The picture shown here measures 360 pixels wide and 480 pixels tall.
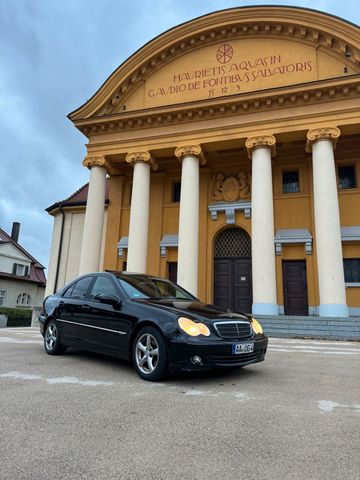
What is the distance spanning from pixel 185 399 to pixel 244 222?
15419 millimetres

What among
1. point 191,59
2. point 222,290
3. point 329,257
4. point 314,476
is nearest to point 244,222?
point 222,290

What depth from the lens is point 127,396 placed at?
3.84 m

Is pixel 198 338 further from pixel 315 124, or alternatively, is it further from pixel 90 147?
pixel 90 147

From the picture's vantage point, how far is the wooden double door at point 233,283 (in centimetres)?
1819

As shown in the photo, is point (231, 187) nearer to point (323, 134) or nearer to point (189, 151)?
point (189, 151)

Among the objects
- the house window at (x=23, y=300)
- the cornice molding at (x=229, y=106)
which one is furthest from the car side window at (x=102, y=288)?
the house window at (x=23, y=300)

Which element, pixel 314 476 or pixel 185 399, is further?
pixel 185 399

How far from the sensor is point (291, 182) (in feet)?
61.3

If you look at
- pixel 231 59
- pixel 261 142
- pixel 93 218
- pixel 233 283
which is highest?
pixel 231 59

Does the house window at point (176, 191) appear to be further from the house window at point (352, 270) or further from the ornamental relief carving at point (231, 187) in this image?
the house window at point (352, 270)

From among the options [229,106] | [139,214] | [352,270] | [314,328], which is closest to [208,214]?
[139,214]

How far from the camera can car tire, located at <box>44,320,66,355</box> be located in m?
6.42

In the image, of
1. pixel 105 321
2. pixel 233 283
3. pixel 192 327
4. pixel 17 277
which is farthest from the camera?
pixel 17 277

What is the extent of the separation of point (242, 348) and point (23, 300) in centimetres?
3872
